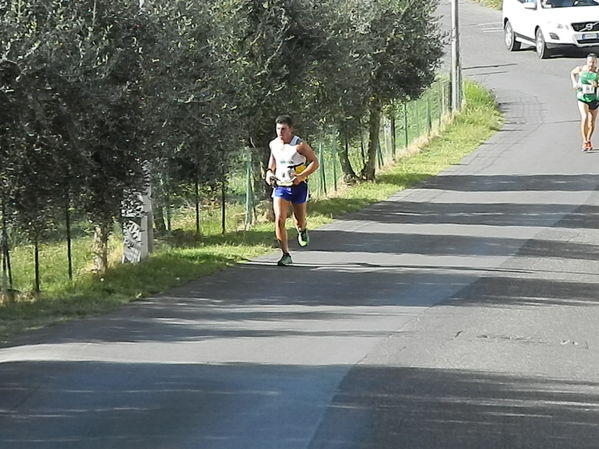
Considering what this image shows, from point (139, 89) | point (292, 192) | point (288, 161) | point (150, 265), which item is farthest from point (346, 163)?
point (139, 89)

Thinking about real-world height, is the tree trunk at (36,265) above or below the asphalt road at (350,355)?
above

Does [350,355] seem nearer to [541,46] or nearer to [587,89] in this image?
[587,89]

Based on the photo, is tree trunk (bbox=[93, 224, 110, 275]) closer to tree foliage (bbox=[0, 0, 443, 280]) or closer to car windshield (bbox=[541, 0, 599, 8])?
tree foliage (bbox=[0, 0, 443, 280])

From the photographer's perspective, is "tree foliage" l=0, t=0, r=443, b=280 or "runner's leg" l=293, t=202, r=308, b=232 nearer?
"tree foliage" l=0, t=0, r=443, b=280

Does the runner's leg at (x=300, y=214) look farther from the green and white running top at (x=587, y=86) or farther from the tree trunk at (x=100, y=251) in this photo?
the green and white running top at (x=587, y=86)

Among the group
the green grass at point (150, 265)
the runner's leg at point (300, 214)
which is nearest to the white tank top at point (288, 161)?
the runner's leg at point (300, 214)

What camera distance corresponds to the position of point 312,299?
41.0 feet

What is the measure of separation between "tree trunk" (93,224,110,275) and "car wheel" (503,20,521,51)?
97.8 ft

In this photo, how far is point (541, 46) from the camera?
132 feet

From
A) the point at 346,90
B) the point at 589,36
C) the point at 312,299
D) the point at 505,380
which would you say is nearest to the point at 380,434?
the point at 505,380

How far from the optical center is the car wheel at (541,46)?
39562mm

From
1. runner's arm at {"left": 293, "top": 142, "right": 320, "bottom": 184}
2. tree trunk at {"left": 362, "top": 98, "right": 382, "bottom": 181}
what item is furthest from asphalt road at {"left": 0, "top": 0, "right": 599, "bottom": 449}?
tree trunk at {"left": 362, "top": 98, "right": 382, "bottom": 181}

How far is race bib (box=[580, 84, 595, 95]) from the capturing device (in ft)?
83.8

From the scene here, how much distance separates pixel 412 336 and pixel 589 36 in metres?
29.1
